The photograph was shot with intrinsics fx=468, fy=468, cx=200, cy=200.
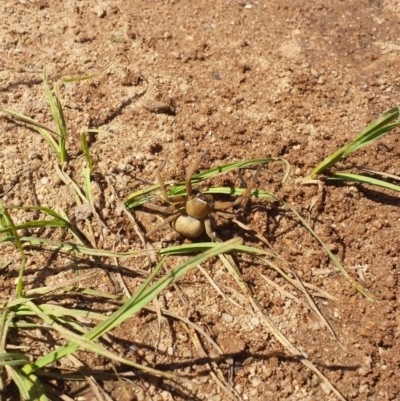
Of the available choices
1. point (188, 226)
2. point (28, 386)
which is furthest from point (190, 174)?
point (28, 386)

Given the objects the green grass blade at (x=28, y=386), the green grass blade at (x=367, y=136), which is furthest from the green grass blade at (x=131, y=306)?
the green grass blade at (x=367, y=136)

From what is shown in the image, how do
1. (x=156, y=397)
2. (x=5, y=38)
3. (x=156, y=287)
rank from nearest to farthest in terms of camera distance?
(x=156, y=287), (x=156, y=397), (x=5, y=38)

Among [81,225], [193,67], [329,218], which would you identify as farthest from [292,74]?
[81,225]

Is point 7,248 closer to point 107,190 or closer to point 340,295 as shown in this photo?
point 107,190

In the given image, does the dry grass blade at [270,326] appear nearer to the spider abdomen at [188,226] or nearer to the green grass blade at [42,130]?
the spider abdomen at [188,226]

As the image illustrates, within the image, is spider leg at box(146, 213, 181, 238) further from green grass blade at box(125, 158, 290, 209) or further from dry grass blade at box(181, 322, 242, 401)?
dry grass blade at box(181, 322, 242, 401)

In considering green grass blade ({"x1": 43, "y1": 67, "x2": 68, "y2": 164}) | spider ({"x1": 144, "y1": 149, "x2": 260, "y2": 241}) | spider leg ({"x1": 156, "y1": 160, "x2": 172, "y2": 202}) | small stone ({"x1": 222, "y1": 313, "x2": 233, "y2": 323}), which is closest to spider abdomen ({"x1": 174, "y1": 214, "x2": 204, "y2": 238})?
spider ({"x1": 144, "y1": 149, "x2": 260, "y2": 241})

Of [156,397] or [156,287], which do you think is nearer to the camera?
[156,287]
